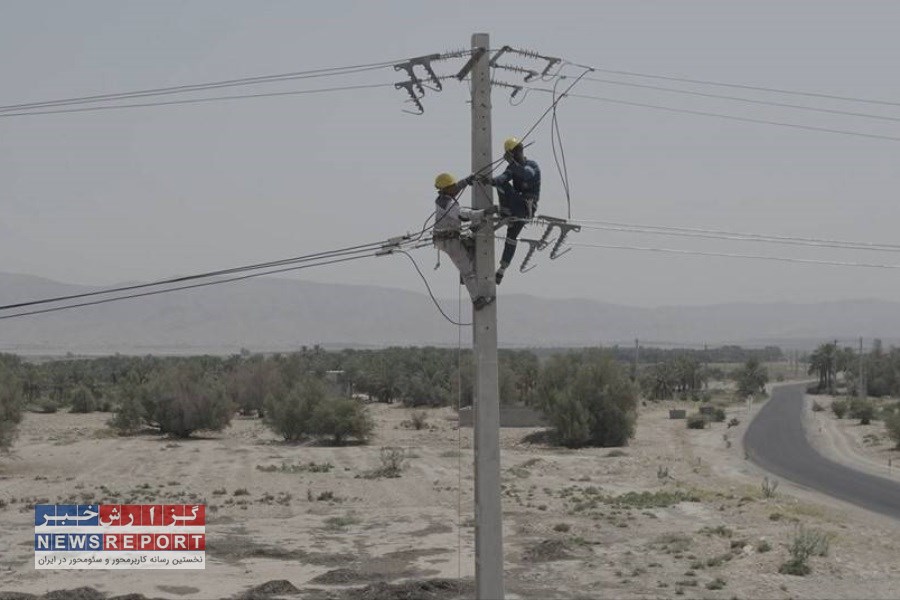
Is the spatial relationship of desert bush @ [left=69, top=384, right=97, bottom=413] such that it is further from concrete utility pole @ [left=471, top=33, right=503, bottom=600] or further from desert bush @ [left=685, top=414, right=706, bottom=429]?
concrete utility pole @ [left=471, top=33, right=503, bottom=600]

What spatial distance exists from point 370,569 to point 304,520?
7.52 m

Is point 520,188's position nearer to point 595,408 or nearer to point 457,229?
point 457,229

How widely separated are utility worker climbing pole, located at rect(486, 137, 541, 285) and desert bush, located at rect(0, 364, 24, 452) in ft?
117

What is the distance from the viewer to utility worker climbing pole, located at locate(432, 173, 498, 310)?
1330 centimetres

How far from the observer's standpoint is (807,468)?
44500 millimetres

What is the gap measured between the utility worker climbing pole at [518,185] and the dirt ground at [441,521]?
27.2 feet

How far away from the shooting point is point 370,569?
71.0 feet

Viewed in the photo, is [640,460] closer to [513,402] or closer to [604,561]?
[604,561]

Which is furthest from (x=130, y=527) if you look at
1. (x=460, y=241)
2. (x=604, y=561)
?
(x=460, y=241)

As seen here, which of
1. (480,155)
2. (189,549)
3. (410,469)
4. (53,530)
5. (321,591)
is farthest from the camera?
(410,469)

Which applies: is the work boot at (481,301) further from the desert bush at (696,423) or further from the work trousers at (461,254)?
the desert bush at (696,423)

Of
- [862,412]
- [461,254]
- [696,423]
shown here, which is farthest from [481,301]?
[862,412]

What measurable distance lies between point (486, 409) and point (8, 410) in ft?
123

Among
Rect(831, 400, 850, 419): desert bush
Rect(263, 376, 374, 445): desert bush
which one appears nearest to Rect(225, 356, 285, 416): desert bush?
Rect(263, 376, 374, 445): desert bush
